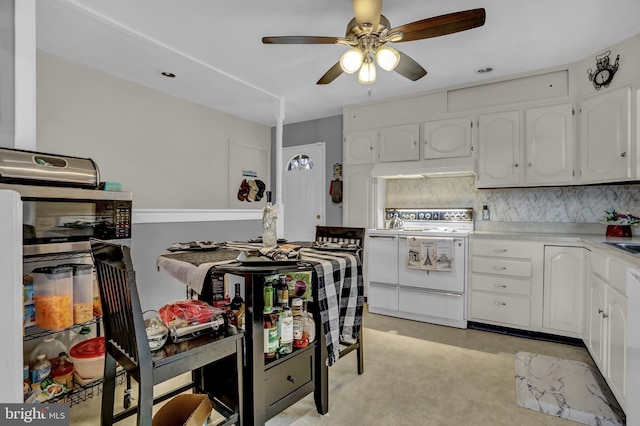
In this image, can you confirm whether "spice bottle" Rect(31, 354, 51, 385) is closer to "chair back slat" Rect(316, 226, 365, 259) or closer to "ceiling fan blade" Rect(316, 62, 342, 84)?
"chair back slat" Rect(316, 226, 365, 259)

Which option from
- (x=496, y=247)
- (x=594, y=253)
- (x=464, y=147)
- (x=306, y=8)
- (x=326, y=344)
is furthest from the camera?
(x=464, y=147)

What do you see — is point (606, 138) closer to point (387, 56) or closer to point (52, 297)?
point (387, 56)

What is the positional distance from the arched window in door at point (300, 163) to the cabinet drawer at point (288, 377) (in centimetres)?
372

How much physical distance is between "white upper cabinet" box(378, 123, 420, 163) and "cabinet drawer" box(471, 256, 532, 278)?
1348mm

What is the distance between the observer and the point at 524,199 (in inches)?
142

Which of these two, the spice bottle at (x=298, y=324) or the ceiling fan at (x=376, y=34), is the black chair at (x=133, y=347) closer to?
the spice bottle at (x=298, y=324)

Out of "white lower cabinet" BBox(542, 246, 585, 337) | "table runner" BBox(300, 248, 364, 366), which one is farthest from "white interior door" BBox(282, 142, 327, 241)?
"table runner" BBox(300, 248, 364, 366)

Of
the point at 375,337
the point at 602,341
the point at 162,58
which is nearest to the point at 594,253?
the point at 602,341

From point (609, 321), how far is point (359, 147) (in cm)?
301

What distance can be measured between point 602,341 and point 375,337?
5.39 ft

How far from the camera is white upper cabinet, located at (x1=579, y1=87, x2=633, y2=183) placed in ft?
8.98

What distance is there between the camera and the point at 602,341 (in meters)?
2.17

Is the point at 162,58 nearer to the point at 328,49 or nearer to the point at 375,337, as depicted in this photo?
the point at 328,49

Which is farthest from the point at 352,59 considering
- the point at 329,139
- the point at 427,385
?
the point at 329,139
